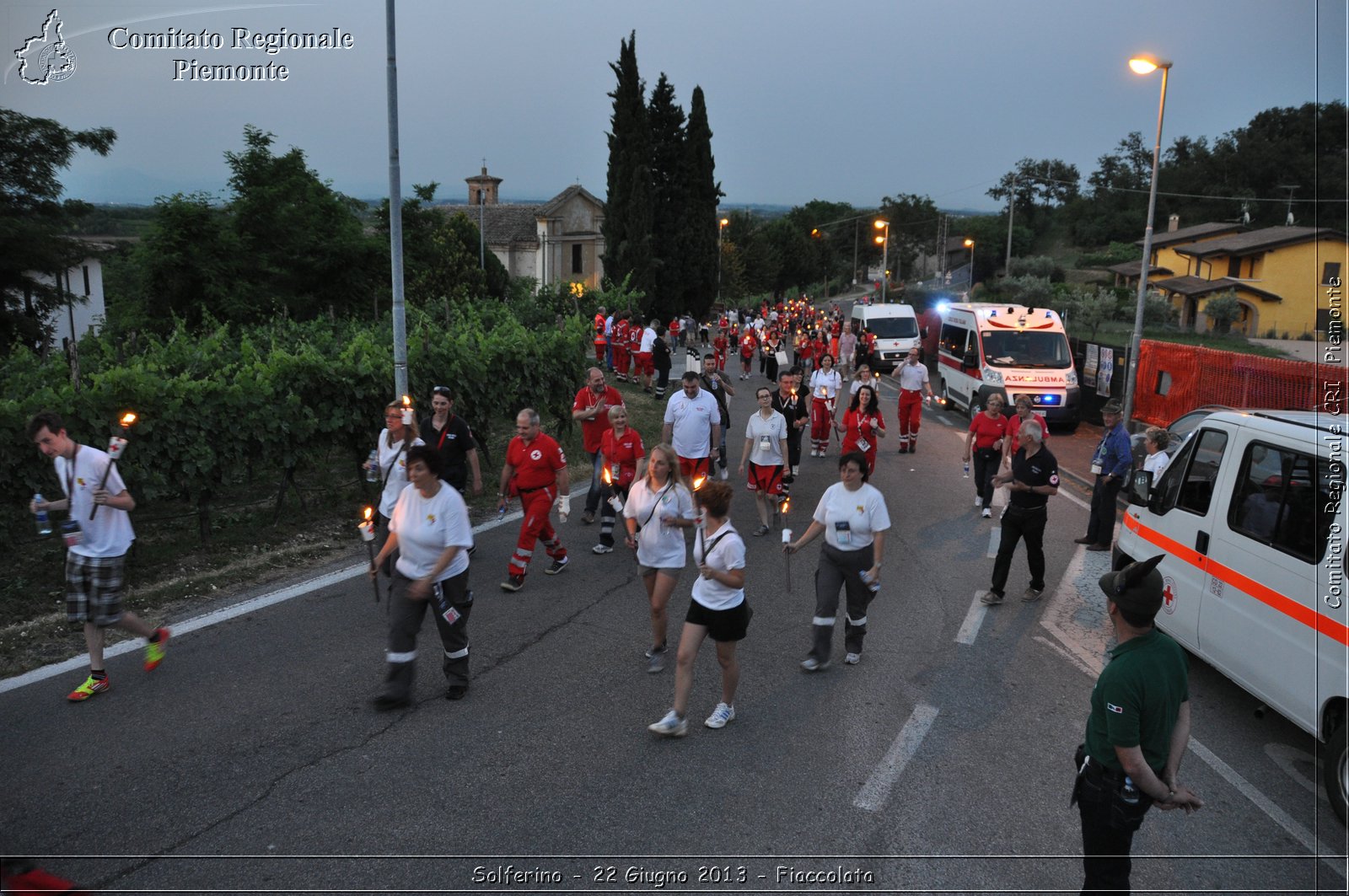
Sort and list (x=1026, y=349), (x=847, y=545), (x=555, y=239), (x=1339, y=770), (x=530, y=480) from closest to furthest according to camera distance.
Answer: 1. (x=1339, y=770)
2. (x=847, y=545)
3. (x=530, y=480)
4. (x=1026, y=349)
5. (x=555, y=239)

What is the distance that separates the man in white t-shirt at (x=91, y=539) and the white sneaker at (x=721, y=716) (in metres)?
4.19

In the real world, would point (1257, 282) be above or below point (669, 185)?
below

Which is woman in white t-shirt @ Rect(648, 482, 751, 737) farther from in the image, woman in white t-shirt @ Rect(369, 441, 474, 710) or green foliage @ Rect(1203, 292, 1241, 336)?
green foliage @ Rect(1203, 292, 1241, 336)

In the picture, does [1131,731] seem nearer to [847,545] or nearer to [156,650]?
[847,545]

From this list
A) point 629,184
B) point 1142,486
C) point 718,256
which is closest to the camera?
point 1142,486

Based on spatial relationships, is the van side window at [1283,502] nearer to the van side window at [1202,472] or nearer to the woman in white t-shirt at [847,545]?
the van side window at [1202,472]

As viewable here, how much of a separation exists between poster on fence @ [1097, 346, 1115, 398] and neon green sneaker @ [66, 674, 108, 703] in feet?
70.3

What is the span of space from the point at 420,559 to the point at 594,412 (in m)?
4.83

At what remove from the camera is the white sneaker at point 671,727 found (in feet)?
18.8

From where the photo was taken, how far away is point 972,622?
26.6 ft

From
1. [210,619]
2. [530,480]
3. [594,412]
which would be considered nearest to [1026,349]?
[594,412]

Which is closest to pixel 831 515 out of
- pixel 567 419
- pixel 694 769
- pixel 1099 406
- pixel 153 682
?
pixel 694 769

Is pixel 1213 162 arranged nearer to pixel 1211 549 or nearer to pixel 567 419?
pixel 567 419

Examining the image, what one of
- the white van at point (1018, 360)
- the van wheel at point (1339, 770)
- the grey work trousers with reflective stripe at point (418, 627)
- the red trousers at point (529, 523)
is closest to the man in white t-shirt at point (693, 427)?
the red trousers at point (529, 523)
